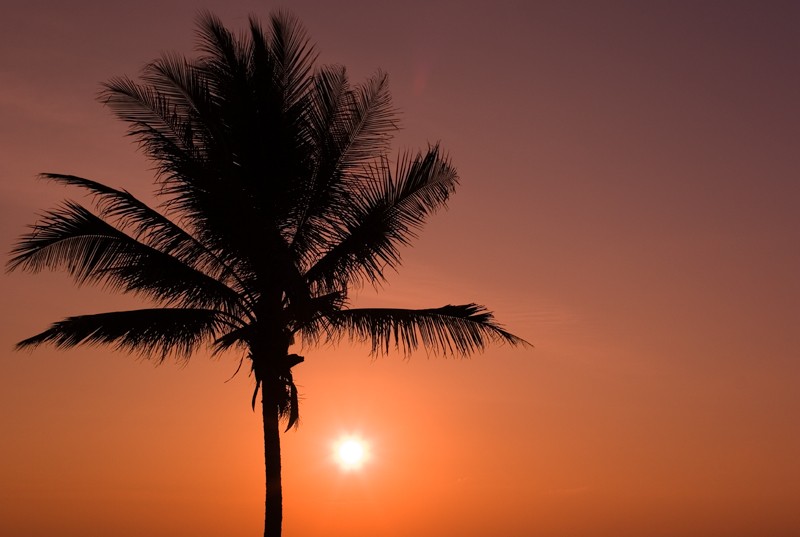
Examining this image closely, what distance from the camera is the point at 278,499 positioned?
52.0 ft

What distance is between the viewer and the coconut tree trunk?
15789mm

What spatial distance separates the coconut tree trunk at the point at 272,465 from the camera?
15789 millimetres

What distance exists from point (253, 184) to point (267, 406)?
367cm

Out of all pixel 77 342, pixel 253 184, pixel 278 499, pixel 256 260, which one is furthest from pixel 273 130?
pixel 278 499

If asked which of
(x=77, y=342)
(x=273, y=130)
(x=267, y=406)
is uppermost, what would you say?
(x=273, y=130)

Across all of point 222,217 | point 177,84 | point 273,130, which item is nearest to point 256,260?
point 222,217

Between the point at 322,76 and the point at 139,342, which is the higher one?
the point at 322,76

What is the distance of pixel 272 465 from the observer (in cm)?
1598

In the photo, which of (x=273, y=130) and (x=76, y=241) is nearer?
(x=76, y=241)

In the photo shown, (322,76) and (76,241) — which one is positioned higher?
(322,76)

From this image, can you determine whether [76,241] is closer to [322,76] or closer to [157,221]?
[157,221]

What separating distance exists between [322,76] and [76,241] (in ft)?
16.3

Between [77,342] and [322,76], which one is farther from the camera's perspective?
[322,76]

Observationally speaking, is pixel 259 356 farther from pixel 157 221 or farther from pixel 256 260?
pixel 157 221
